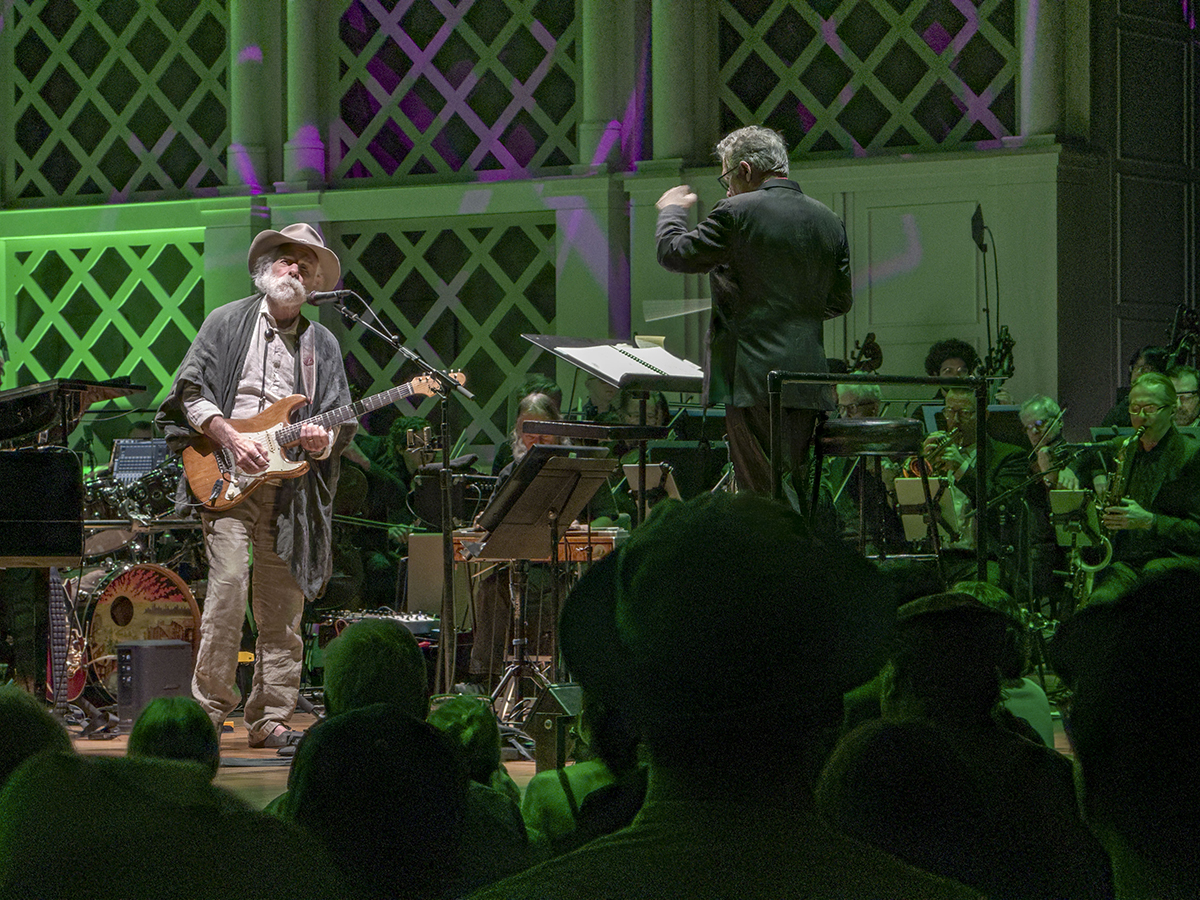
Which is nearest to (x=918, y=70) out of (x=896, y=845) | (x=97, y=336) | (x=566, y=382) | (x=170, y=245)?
(x=566, y=382)

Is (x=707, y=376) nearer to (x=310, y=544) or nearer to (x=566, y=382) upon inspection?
(x=310, y=544)

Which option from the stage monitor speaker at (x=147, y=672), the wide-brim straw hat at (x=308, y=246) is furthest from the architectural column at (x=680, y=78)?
the stage monitor speaker at (x=147, y=672)

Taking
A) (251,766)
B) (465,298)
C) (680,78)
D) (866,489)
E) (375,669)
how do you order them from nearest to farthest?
(375,669) < (251,766) < (866,489) < (680,78) < (465,298)

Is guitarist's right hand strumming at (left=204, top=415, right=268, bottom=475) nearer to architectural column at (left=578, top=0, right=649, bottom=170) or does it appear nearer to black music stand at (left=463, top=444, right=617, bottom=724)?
black music stand at (left=463, top=444, right=617, bottom=724)

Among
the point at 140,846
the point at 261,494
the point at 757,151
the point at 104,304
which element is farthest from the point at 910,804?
the point at 104,304

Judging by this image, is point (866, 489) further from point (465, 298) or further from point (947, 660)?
point (465, 298)

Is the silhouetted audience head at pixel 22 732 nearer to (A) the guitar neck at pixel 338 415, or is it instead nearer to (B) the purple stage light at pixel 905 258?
(A) the guitar neck at pixel 338 415

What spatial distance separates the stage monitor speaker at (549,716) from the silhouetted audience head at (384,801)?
192 cm

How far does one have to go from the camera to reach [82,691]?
5293 millimetres

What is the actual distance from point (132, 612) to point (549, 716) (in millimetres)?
2496

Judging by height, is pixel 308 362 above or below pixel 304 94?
below

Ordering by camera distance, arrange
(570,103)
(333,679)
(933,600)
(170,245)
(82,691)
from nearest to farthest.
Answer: (933,600), (333,679), (82,691), (570,103), (170,245)

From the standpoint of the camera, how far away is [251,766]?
12.7 ft

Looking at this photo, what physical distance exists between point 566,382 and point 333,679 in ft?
20.8
